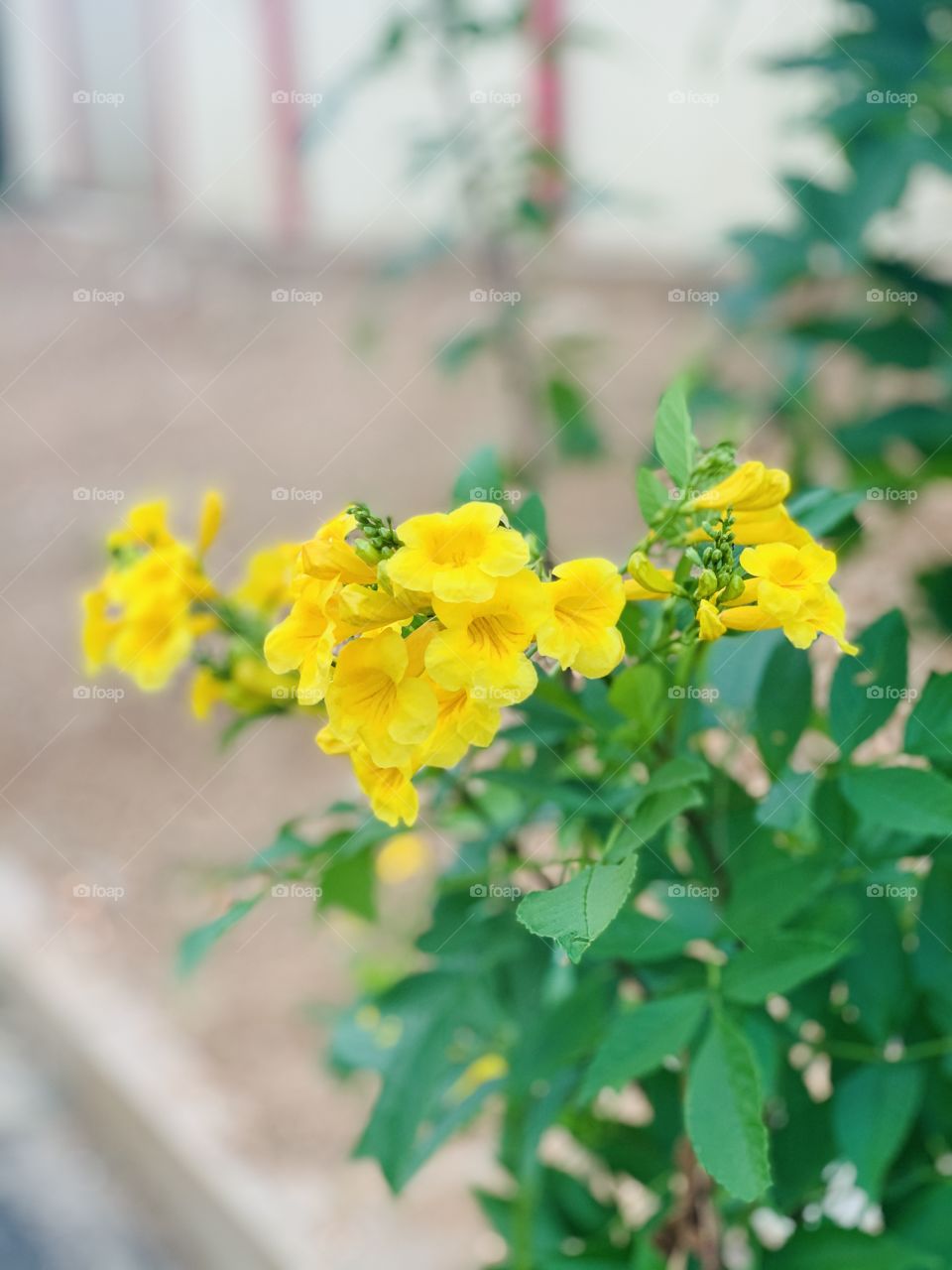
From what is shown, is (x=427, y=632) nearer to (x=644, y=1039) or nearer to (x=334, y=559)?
(x=334, y=559)

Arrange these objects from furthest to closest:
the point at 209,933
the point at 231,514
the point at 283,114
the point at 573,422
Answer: the point at 283,114 → the point at 231,514 → the point at 573,422 → the point at 209,933

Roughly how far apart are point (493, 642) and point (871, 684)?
26 centimetres

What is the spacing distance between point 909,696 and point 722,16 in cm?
333

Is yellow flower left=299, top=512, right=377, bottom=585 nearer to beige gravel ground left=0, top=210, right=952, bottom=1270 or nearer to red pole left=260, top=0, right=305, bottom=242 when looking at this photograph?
beige gravel ground left=0, top=210, right=952, bottom=1270

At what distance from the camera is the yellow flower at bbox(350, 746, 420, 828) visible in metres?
0.56

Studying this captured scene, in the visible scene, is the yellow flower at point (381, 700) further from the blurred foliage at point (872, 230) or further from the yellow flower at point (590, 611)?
the blurred foliage at point (872, 230)

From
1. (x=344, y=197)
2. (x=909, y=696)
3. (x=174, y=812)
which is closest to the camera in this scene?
(x=909, y=696)

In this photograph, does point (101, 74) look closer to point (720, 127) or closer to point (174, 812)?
point (720, 127)

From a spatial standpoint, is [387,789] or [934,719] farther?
[934,719]

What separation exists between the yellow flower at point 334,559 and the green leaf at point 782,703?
27 centimetres

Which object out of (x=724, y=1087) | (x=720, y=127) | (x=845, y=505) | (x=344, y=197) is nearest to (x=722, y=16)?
(x=720, y=127)

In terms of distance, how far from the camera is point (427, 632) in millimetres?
572

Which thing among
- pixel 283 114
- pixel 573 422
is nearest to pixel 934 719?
pixel 573 422

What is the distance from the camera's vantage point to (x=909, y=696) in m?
0.73
